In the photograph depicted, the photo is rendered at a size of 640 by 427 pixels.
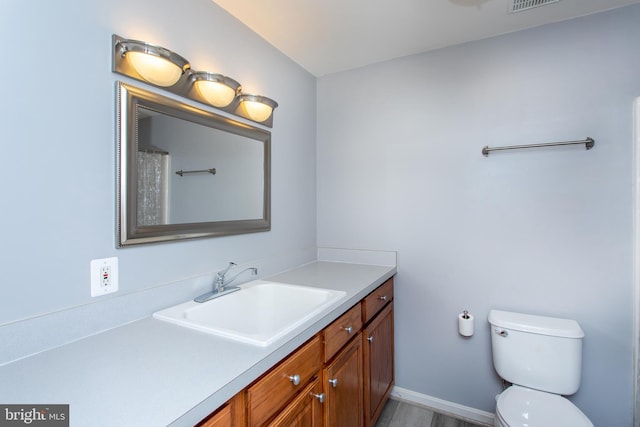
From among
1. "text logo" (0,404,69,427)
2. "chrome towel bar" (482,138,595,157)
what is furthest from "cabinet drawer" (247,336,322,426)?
"chrome towel bar" (482,138,595,157)

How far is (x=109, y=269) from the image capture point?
1.07 m

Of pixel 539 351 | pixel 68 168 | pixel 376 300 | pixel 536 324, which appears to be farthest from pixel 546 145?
pixel 68 168

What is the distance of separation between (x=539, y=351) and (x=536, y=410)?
298mm

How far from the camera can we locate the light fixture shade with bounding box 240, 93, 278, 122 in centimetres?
164

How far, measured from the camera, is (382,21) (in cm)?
171

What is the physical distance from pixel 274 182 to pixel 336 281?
74 centimetres

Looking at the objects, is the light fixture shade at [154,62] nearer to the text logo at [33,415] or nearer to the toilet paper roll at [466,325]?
the text logo at [33,415]

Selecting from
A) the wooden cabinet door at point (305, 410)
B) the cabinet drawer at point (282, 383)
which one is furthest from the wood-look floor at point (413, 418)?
the cabinet drawer at point (282, 383)

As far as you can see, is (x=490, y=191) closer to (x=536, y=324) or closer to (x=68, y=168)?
(x=536, y=324)

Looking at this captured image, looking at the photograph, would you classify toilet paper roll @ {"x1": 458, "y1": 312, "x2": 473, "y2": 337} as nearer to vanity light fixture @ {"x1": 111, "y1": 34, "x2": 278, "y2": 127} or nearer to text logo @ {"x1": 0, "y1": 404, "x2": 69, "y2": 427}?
vanity light fixture @ {"x1": 111, "y1": 34, "x2": 278, "y2": 127}

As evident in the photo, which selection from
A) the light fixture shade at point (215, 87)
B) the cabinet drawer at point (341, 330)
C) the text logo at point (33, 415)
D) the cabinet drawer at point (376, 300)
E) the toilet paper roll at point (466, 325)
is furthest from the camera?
the toilet paper roll at point (466, 325)

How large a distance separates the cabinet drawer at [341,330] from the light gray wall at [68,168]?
64 cm

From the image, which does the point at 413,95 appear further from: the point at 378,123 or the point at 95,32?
the point at 95,32

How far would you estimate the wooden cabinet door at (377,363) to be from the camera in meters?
1.64
